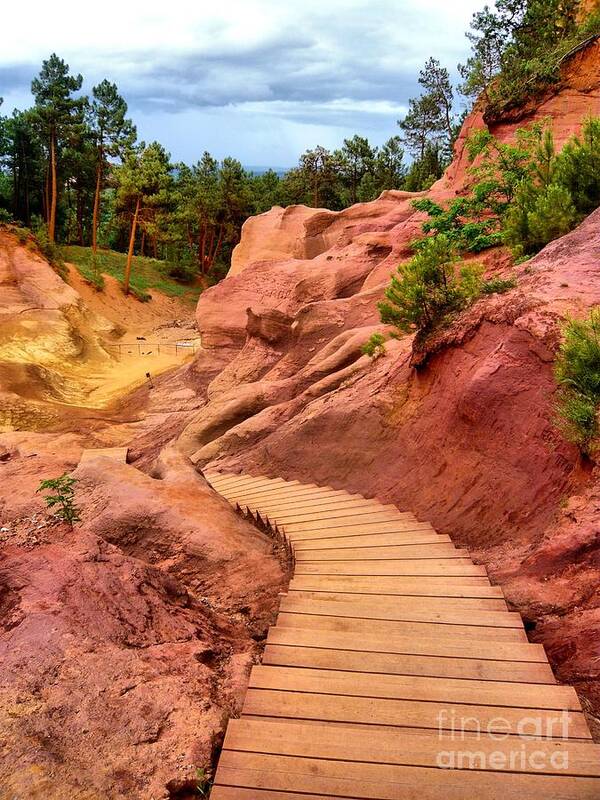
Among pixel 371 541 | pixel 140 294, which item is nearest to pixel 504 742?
pixel 371 541

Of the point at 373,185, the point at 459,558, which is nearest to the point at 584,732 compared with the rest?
the point at 459,558

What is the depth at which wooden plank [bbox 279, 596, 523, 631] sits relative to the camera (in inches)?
158

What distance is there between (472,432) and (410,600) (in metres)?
3.28

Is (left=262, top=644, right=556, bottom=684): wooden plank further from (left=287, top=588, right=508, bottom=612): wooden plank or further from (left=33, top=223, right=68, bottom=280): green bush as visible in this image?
(left=33, top=223, right=68, bottom=280): green bush

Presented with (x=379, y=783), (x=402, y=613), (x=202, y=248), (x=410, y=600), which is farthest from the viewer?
(x=202, y=248)

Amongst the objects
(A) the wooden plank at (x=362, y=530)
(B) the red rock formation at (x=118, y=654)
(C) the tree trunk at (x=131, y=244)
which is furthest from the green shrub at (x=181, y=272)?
(A) the wooden plank at (x=362, y=530)

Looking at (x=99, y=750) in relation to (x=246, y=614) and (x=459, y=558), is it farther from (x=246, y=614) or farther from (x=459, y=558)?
(x=459, y=558)

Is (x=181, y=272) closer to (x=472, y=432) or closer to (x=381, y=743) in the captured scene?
(x=472, y=432)

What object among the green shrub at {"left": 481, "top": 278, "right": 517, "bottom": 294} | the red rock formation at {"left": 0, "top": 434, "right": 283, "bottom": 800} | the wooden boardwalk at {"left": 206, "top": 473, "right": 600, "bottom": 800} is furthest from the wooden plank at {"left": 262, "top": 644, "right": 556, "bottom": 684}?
the green shrub at {"left": 481, "top": 278, "right": 517, "bottom": 294}

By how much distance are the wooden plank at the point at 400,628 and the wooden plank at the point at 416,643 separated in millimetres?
16

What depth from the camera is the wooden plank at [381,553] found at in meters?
5.27

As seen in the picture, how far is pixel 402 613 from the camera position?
414cm

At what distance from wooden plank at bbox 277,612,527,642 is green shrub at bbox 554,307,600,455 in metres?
1.96

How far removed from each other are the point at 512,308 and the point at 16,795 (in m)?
6.71
